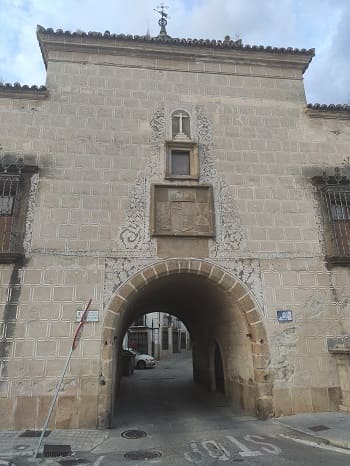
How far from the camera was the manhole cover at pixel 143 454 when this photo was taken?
511 cm

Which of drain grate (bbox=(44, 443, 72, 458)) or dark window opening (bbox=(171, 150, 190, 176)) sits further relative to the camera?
dark window opening (bbox=(171, 150, 190, 176))

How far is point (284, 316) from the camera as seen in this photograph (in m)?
7.72

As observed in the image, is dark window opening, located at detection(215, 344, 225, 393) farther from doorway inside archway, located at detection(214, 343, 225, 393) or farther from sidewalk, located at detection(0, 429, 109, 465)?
sidewalk, located at detection(0, 429, 109, 465)

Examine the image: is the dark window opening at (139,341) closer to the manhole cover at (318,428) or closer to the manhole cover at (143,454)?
the manhole cover at (318,428)

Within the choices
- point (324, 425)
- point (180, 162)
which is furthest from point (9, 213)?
point (324, 425)

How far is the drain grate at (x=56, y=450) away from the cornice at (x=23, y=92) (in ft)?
24.3

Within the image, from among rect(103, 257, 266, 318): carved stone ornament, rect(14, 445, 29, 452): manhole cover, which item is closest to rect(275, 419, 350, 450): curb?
rect(103, 257, 266, 318): carved stone ornament

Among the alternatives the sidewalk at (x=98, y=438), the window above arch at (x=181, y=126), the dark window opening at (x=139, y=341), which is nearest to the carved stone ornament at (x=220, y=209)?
the window above arch at (x=181, y=126)

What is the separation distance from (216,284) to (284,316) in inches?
62.8

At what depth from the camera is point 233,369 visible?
8898mm

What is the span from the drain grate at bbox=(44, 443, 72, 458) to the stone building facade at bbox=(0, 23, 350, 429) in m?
1.05

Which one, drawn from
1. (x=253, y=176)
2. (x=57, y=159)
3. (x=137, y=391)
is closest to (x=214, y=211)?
(x=253, y=176)

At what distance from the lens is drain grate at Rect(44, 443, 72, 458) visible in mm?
5191

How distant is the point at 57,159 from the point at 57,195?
92 centimetres
